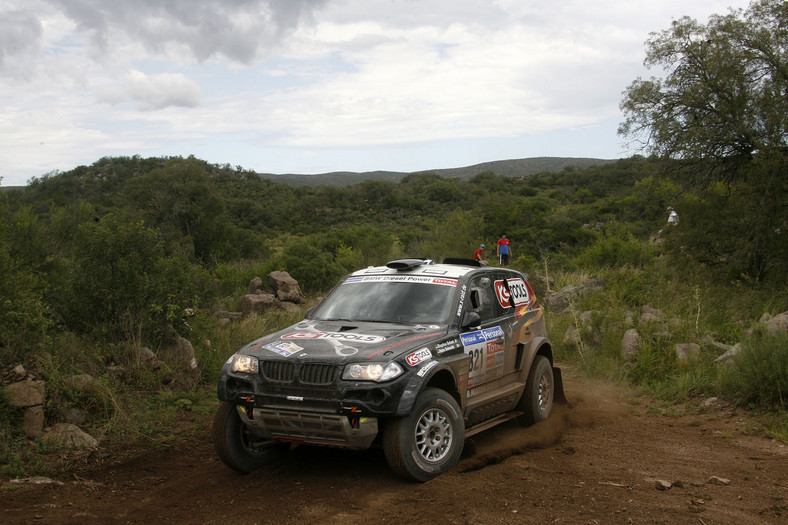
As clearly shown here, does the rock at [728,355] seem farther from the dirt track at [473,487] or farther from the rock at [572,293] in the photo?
the rock at [572,293]

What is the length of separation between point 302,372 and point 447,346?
141cm

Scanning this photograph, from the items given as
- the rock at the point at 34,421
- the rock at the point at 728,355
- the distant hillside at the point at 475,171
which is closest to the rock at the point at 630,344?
the rock at the point at 728,355

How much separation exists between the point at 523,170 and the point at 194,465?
11168cm

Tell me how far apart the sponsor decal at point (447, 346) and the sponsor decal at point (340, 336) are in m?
0.50

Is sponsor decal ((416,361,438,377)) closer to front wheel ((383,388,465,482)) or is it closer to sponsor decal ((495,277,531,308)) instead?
front wheel ((383,388,465,482))

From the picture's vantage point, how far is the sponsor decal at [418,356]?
5805mm

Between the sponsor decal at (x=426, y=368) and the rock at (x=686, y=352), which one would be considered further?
the rock at (x=686, y=352)

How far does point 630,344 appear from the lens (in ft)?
36.2

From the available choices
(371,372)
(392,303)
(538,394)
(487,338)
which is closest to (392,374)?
(371,372)

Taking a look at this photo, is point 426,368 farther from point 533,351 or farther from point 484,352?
point 533,351

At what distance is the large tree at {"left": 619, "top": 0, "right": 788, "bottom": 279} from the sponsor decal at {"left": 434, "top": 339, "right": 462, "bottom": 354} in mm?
11243

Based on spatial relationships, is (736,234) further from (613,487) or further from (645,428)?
(613,487)

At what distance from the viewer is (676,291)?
14.6 meters

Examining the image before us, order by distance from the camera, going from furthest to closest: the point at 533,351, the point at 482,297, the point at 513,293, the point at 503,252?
1. the point at 503,252
2. the point at 513,293
3. the point at 533,351
4. the point at 482,297
